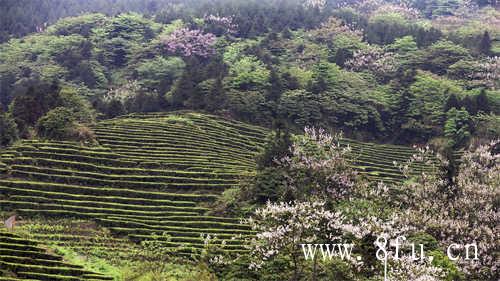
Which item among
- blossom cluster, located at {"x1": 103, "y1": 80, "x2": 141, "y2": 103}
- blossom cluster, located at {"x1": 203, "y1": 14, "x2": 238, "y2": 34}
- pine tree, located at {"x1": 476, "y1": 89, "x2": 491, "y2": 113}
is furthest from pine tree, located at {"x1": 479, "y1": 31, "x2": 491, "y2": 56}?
blossom cluster, located at {"x1": 103, "y1": 80, "x2": 141, "y2": 103}

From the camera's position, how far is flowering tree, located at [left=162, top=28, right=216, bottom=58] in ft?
230

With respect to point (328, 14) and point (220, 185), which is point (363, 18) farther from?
point (220, 185)

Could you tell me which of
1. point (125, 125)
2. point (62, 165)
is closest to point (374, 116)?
point (125, 125)

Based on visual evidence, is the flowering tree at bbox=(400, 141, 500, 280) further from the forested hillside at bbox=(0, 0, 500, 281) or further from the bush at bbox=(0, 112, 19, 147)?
the bush at bbox=(0, 112, 19, 147)

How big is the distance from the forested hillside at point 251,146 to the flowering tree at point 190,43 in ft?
0.78

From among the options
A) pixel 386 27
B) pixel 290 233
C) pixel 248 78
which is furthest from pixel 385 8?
pixel 290 233

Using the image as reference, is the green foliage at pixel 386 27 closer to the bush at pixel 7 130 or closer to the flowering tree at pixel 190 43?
the flowering tree at pixel 190 43

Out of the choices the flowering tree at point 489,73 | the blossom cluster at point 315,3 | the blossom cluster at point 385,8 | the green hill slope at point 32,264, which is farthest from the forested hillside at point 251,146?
the blossom cluster at point 315,3

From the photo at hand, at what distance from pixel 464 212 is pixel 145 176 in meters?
17.5

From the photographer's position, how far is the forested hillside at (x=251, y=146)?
25266 mm

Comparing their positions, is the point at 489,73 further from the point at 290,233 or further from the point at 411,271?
the point at 411,271

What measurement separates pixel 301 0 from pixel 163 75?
4358 cm

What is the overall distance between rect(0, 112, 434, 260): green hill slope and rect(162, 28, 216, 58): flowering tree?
23352 millimetres

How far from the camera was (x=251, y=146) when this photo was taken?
45.9 metres
